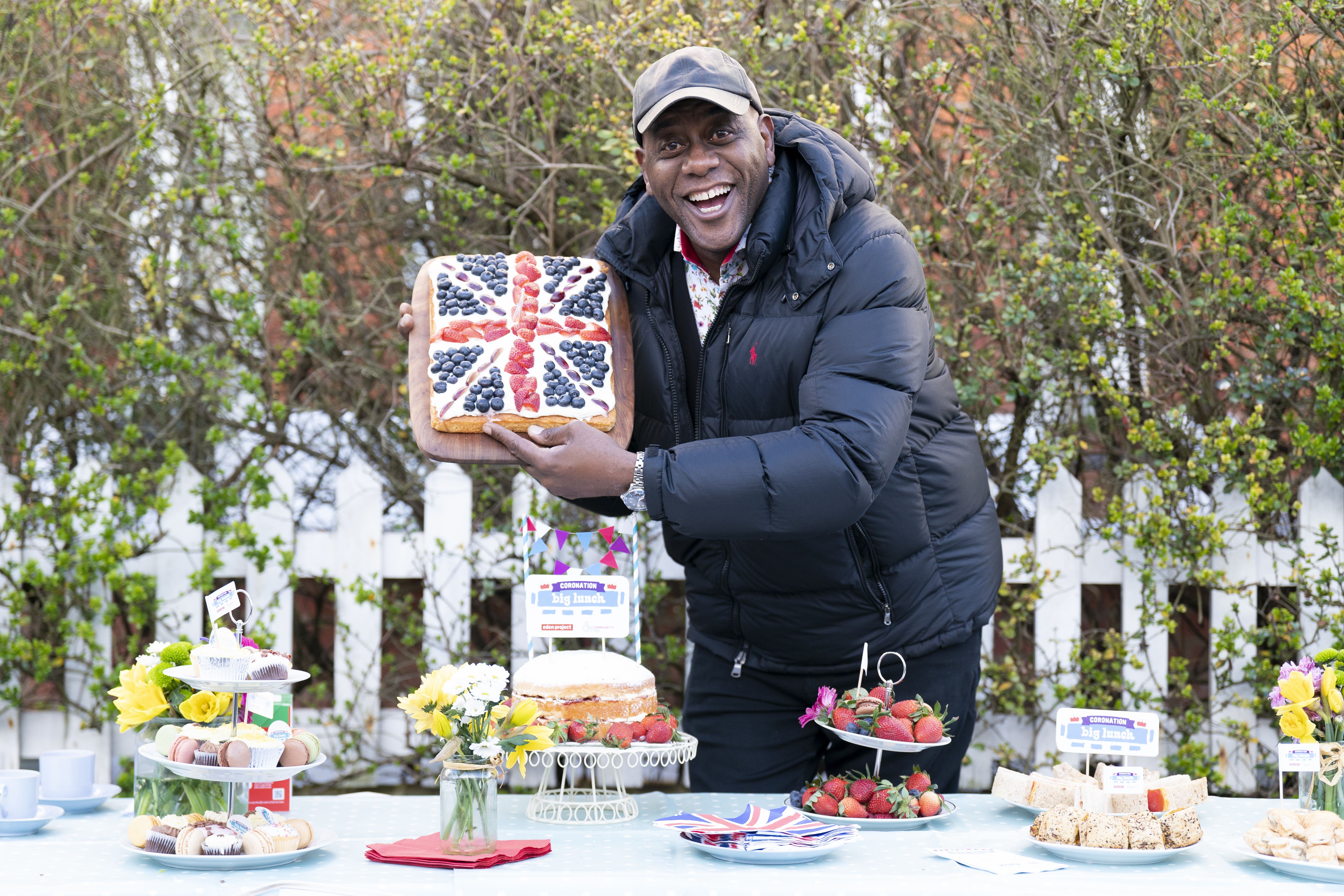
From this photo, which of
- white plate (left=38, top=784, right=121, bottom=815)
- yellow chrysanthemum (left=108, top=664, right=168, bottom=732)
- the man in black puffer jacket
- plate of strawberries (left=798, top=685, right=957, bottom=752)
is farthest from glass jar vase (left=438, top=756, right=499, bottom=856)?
white plate (left=38, top=784, right=121, bottom=815)

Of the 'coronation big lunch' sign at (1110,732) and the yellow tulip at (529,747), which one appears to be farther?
the 'coronation big lunch' sign at (1110,732)

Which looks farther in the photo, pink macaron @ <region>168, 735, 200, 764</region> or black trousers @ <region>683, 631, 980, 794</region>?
black trousers @ <region>683, 631, 980, 794</region>

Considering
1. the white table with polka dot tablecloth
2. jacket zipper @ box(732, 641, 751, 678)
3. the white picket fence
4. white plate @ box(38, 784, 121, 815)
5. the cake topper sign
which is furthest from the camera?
the white picket fence

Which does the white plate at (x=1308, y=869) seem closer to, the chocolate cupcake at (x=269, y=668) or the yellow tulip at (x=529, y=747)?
the yellow tulip at (x=529, y=747)

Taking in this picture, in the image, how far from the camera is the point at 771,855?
6.02 ft

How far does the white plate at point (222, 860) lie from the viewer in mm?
1760

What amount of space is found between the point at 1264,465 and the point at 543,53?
98.0 inches

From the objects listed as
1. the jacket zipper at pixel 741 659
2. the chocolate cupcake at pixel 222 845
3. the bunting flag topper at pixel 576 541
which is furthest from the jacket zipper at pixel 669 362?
the chocolate cupcake at pixel 222 845

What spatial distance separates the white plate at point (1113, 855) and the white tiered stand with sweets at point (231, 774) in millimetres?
1151

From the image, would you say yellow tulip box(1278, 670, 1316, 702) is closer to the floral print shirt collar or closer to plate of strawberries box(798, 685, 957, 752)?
plate of strawberries box(798, 685, 957, 752)

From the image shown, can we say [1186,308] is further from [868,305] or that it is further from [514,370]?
[514,370]

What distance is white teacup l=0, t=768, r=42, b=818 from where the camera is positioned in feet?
6.58

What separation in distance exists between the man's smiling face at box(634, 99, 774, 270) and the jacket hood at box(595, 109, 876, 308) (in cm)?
5

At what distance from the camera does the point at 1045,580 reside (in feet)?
12.0
